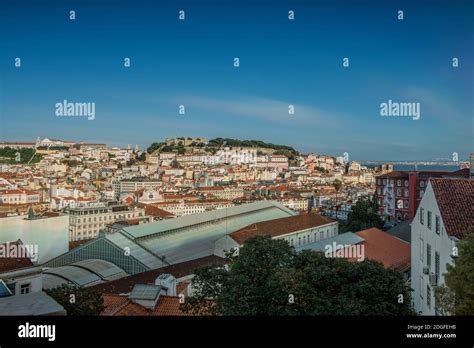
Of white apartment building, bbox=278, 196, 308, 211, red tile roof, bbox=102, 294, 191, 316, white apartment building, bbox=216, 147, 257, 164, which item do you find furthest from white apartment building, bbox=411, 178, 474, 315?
red tile roof, bbox=102, 294, 191, 316

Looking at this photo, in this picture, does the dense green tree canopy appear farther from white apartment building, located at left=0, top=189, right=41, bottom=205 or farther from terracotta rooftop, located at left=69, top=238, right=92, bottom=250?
white apartment building, located at left=0, top=189, right=41, bottom=205

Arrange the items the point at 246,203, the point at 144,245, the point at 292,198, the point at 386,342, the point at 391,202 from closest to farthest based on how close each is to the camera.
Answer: the point at 386,342
the point at 144,245
the point at 246,203
the point at 292,198
the point at 391,202

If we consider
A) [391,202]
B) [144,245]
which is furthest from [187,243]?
[391,202]

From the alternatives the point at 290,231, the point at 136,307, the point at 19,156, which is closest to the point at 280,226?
the point at 290,231

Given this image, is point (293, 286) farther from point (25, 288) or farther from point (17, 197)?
point (17, 197)

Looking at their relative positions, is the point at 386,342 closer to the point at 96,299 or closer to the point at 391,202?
the point at 96,299
